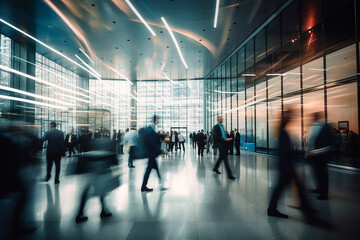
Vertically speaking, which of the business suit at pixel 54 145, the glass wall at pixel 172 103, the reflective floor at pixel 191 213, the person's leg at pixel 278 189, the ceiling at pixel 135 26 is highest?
the ceiling at pixel 135 26

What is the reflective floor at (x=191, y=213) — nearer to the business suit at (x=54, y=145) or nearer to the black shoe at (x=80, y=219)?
the black shoe at (x=80, y=219)

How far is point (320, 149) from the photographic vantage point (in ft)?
12.2

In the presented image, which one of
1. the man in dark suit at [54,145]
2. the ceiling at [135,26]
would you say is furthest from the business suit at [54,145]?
the ceiling at [135,26]

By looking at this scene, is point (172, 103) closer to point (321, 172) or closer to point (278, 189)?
point (321, 172)

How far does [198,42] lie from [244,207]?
36.9ft

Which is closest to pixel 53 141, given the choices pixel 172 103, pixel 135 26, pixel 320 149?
pixel 320 149

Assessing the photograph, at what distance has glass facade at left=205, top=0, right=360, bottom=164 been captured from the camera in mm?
7973

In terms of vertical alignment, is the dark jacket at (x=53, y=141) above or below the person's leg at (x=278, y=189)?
above

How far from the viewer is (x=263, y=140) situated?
13898mm

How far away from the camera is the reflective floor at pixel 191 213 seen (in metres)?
2.47

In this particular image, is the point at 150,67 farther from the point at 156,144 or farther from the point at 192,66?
the point at 156,144

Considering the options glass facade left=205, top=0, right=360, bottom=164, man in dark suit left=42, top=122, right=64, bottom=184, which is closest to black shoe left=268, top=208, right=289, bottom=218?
glass facade left=205, top=0, right=360, bottom=164

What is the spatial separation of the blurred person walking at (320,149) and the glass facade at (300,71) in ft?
6.11

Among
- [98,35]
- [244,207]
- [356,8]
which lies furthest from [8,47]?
[356,8]
